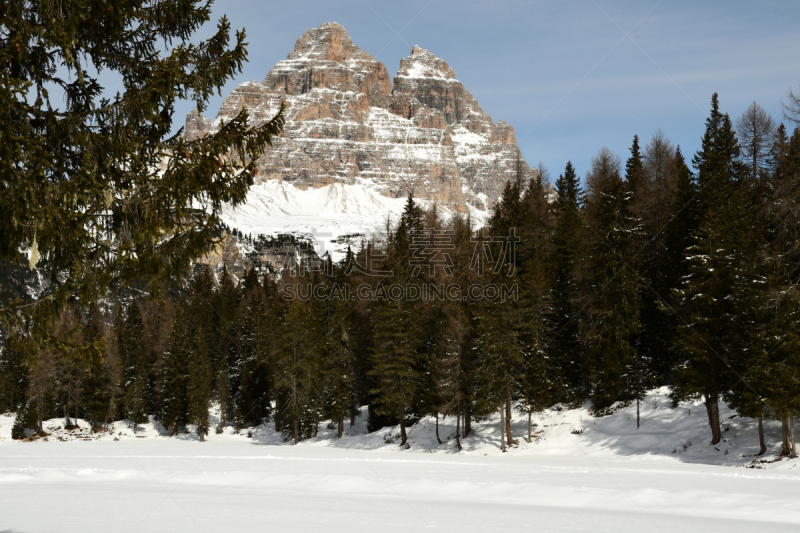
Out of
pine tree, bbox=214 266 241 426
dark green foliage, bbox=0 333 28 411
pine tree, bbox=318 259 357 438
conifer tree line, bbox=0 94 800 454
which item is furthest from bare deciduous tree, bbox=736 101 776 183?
dark green foliage, bbox=0 333 28 411

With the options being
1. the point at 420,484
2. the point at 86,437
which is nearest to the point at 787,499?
the point at 420,484

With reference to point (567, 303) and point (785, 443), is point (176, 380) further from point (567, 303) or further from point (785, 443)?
point (785, 443)

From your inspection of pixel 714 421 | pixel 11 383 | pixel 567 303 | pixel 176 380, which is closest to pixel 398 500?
pixel 714 421

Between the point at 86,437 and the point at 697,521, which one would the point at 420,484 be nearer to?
the point at 697,521

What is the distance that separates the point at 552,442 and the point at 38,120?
34247mm

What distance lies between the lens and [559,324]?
137ft

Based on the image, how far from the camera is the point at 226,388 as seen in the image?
56.9 meters

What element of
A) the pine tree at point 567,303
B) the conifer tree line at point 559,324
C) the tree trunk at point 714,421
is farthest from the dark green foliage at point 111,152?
the pine tree at point 567,303

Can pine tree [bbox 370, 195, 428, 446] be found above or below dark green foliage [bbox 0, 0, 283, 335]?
below

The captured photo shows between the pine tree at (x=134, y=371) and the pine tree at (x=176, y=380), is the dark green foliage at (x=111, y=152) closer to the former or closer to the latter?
the pine tree at (x=176, y=380)

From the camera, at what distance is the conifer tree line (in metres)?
27.4

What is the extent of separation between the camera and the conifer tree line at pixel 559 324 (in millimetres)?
27391

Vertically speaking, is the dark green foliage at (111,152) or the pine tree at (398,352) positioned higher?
the dark green foliage at (111,152)

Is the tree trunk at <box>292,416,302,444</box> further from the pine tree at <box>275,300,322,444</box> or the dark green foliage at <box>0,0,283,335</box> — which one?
the dark green foliage at <box>0,0,283,335</box>
